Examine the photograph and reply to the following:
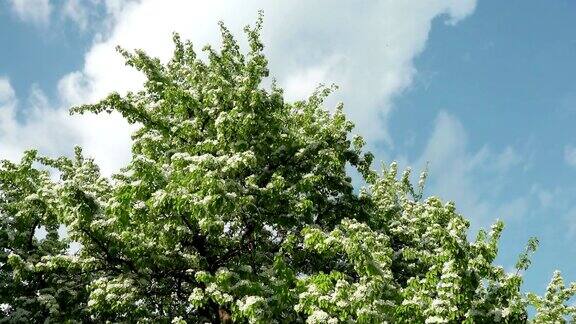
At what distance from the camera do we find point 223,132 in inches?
661

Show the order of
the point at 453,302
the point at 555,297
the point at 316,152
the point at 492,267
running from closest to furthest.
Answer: the point at 453,302, the point at 492,267, the point at 316,152, the point at 555,297

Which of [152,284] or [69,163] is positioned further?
[69,163]

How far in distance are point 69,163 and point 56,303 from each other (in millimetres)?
6217

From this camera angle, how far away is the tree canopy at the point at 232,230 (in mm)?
12938

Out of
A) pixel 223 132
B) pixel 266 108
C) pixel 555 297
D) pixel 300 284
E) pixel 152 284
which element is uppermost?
pixel 266 108

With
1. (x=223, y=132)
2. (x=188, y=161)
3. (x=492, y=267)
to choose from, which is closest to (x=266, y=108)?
(x=223, y=132)

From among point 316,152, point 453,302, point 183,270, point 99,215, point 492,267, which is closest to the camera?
point 453,302

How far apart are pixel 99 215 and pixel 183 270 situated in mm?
3164

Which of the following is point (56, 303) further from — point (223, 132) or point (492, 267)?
point (492, 267)

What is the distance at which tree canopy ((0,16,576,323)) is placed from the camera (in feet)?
42.4

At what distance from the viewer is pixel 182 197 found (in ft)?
46.7

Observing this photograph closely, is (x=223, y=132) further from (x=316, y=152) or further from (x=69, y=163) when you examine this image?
(x=69, y=163)

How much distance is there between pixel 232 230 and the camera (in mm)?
18922

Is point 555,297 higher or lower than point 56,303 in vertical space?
higher
